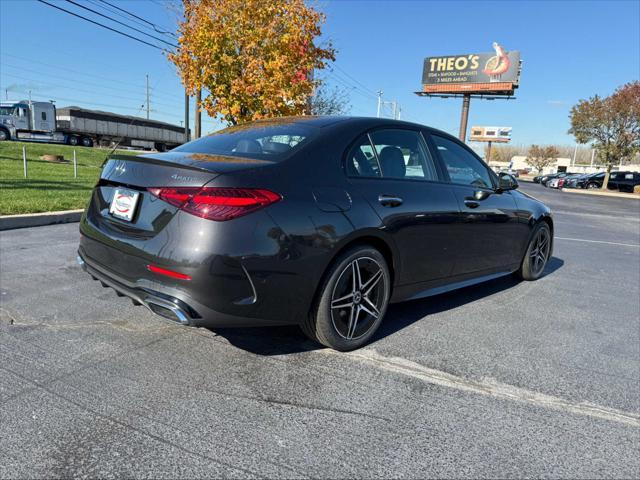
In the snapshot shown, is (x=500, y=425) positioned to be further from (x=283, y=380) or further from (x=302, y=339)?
(x=302, y=339)

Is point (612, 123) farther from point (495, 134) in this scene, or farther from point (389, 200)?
point (495, 134)

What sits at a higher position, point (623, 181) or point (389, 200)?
point (389, 200)

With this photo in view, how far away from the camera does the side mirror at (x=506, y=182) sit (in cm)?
445

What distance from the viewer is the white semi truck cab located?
108 ft

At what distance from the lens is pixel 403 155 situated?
350 cm

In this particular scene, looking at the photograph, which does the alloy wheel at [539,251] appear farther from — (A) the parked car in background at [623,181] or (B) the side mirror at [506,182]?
(A) the parked car in background at [623,181]

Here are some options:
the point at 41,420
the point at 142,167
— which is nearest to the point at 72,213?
the point at 142,167

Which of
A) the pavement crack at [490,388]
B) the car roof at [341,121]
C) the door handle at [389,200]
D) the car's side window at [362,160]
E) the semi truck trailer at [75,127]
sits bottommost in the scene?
the pavement crack at [490,388]

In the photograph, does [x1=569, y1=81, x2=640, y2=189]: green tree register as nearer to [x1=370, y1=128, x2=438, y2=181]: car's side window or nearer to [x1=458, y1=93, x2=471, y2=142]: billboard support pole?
[x1=458, y1=93, x2=471, y2=142]: billboard support pole

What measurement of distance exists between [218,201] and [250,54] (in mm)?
10103

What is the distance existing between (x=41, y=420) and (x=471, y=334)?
9.19 feet

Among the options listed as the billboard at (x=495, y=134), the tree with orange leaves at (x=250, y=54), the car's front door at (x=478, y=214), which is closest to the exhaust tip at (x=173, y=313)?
the car's front door at (x=478, y=214)

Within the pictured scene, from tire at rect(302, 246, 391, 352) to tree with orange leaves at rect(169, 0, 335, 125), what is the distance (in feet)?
29.4

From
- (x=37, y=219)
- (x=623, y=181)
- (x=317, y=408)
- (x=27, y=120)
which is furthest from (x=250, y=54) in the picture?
(x=623, y=181)
